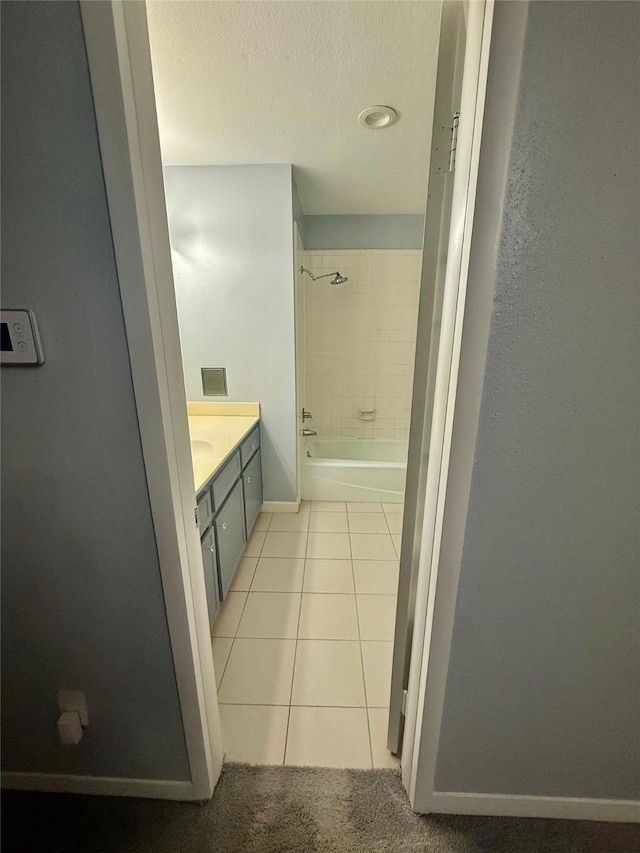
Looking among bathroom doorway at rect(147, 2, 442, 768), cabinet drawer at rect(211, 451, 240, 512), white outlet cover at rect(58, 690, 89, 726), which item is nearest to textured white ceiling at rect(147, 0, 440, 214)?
bathroom doorway at rect(147, 2, 442, 768)

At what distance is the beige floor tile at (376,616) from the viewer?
1652mm

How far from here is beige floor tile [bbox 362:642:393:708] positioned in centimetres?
135

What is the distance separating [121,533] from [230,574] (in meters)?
1.17

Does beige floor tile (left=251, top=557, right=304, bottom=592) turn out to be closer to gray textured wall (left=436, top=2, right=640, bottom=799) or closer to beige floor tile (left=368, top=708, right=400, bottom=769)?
beige floor tile (left=368, top=708, right=400, bottom=769)

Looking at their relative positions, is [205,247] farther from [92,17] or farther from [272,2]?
[92,17]

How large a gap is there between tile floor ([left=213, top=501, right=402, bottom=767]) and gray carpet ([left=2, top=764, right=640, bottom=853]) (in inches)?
4.2

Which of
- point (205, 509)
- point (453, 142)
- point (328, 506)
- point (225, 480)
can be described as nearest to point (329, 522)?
point (328, 506)

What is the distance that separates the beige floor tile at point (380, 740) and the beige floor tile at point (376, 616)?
35 centimetres

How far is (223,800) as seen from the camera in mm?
1025

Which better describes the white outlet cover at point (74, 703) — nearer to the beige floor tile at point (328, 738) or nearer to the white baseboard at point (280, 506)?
the beige floor tile at point (328, 738)

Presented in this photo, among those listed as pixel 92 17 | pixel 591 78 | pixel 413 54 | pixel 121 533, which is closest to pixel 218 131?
pixel 413 54

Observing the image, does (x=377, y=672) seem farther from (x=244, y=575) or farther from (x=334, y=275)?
(x=334, y=275)

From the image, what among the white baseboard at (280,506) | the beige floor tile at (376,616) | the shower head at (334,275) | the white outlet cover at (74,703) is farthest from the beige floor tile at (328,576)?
the shower head at (334,275)

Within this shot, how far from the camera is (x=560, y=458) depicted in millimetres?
691
